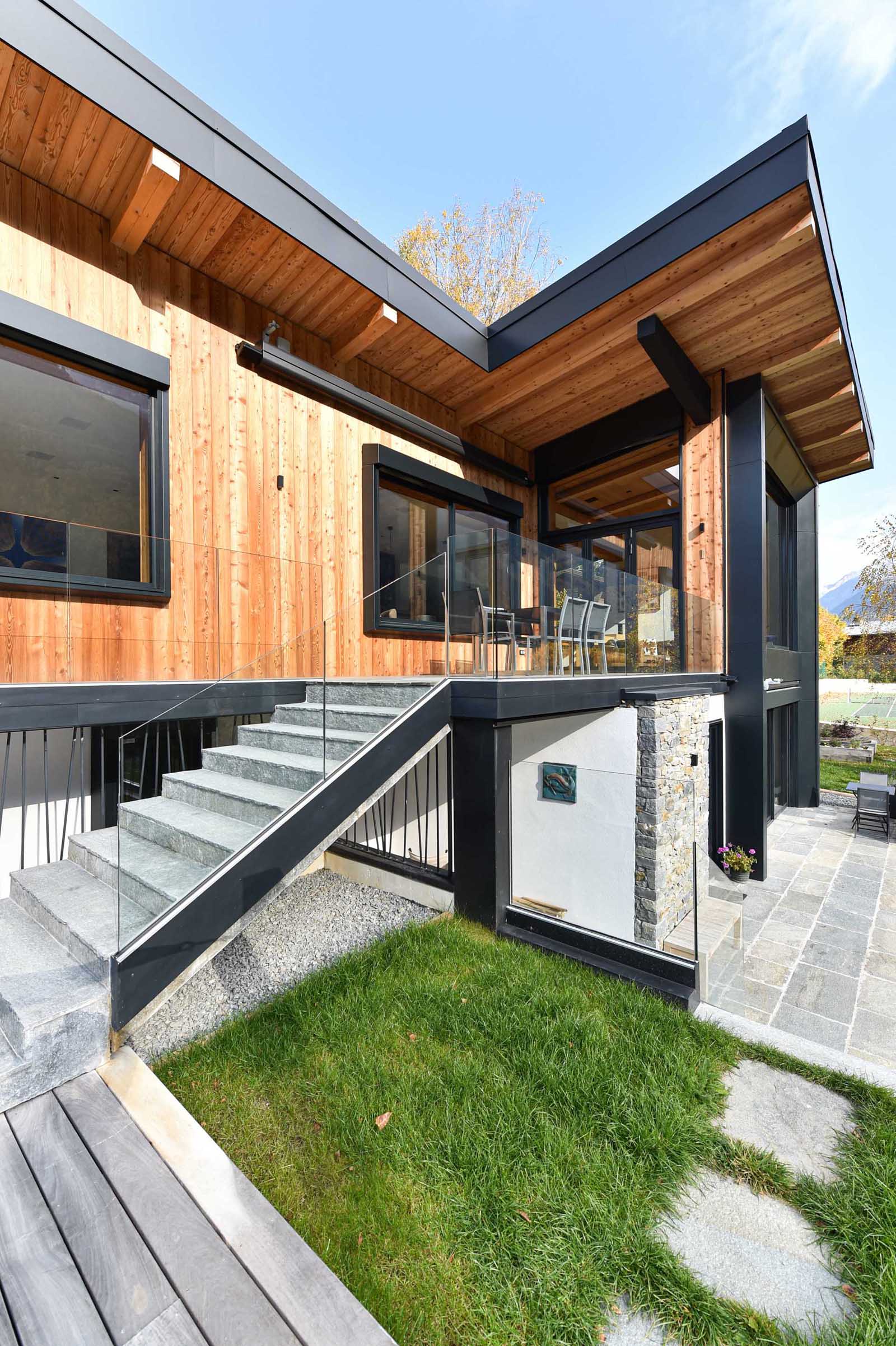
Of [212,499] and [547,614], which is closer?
[547,614]

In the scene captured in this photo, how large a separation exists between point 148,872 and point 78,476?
10.2 ft

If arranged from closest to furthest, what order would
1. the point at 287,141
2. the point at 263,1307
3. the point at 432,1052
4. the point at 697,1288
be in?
the point at 263,1307, the point at 697,1288, the point at 432,1052, the point at 287,141

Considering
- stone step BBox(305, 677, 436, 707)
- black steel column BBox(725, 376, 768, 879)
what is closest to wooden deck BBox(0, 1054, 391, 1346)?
stone step BBox(305, 677, 436, 707)

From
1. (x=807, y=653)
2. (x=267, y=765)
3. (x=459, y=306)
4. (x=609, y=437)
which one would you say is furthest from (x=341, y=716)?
(x=807, y=653)

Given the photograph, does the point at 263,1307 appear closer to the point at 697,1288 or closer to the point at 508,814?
the point at 697,1288

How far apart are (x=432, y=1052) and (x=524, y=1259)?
1029 mm

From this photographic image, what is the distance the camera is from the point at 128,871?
2.84 metres

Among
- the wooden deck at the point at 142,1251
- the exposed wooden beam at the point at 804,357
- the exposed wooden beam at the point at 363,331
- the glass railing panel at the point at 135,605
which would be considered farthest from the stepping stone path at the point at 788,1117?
→ the exposed wooden beam at the point at 804,357

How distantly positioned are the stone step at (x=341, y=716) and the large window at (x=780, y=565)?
6441 millimetres

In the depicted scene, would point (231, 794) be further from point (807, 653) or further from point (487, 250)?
point (487, 250)

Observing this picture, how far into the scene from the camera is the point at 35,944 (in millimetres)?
2895

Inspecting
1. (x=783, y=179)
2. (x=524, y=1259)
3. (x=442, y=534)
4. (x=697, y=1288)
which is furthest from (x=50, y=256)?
(x=697, y=1288)

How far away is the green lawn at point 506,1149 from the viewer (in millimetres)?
1731

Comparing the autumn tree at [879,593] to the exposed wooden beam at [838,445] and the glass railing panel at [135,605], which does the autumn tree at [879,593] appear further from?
the glass railing panel at [135,605]
